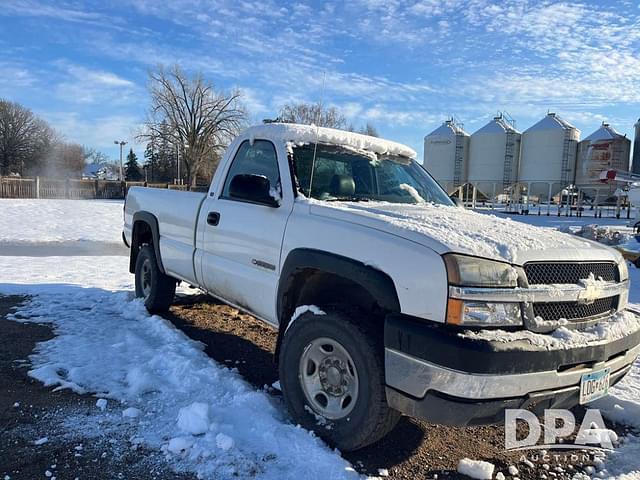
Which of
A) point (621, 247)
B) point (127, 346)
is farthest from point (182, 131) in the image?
point (127, 346)

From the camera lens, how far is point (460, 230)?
2777mm

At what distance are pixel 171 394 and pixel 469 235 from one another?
2443 mm

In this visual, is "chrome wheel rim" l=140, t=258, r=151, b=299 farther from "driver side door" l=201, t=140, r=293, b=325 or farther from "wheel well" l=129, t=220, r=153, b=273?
"driver side door" l=201, t=140, r=293, b=325

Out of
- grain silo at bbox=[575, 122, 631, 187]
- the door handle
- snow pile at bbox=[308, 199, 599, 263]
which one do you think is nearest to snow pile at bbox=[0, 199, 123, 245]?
the door handle

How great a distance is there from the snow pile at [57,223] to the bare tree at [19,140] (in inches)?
1909

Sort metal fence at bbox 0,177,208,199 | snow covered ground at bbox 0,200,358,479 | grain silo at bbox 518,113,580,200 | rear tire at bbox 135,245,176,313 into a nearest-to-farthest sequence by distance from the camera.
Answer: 1. snow covered ground at bbox 0,200,358,479
2. rear tire at bbox 135,245,176,313
3. metal fence at bbox 0,177,208,199
4. grain silo at bbox 518,113,580,200

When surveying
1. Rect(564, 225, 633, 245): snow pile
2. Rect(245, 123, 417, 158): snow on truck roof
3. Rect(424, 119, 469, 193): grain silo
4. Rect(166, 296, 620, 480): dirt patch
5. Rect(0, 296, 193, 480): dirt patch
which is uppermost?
Rect(424, 119, 469, 193): grain silo

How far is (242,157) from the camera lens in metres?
4.43

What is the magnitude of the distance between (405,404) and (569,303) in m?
1.11

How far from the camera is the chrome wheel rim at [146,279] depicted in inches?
234

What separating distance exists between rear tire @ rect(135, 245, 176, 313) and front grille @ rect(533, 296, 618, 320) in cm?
421

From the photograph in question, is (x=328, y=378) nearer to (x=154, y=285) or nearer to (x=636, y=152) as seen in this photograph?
(x=154, y=285)

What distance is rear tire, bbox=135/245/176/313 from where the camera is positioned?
5625mm

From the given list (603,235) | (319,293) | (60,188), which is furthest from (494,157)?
(319,293)
